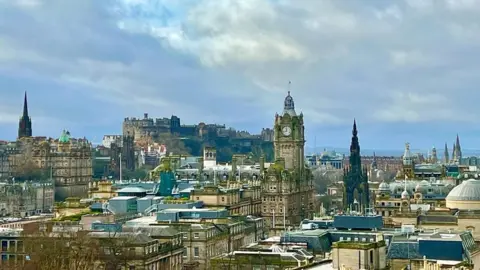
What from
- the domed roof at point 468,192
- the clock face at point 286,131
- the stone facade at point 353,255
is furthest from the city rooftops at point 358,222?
the clock face at point 286,131

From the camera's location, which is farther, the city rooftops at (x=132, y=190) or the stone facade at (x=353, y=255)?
the city rooftops at (x=132, y=190)

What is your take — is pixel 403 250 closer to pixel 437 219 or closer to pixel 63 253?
pixel 63 253

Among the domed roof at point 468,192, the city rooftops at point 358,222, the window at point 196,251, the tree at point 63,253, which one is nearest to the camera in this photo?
the tree at point 63,253

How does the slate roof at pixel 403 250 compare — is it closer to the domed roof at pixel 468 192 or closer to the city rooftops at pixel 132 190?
the domed roof at pixel 468 192

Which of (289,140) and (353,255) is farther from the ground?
(289,140)

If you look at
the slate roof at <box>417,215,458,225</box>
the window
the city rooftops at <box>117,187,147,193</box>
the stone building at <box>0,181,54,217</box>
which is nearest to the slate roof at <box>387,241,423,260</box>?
the window

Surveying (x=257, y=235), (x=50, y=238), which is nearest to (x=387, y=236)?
(x=50, y=238)

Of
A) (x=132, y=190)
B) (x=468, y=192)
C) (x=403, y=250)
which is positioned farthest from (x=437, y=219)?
(x=132, y=190)

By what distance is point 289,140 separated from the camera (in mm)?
173250

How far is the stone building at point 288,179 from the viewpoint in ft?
518

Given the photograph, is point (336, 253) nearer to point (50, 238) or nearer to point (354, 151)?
point (50, 238)

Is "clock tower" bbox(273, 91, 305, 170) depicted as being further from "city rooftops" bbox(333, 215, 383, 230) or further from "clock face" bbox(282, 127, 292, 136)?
"city rooftops" bbox(333, 215, 383, 230)

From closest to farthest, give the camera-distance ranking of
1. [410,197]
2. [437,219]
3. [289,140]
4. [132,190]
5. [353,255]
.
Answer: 1. [353,255]
2. [437,219]
3. [132,190]
4. [410,197]
5. [289,140]

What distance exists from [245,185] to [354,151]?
35.9 m
